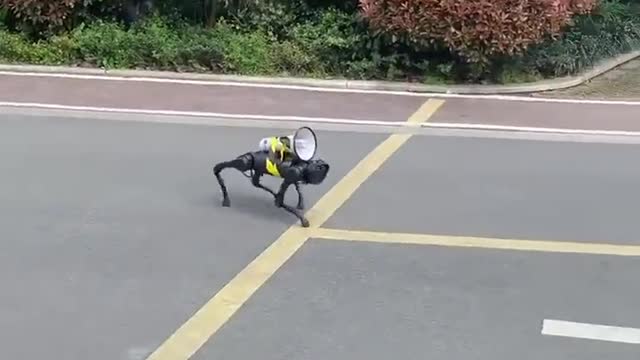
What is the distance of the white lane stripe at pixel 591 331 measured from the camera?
5191mm

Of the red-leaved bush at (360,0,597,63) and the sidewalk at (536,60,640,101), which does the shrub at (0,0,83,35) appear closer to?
A: the red-leaved bush at (360,0,597,63)

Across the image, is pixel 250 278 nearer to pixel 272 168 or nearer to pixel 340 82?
pixel 272 168

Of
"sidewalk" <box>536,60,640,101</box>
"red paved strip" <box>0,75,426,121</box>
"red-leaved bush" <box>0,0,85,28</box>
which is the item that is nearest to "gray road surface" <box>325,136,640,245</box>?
"red paved strip" <box>0,75,426,121</box>

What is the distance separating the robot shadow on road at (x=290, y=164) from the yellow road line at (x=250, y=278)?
0.26 meters

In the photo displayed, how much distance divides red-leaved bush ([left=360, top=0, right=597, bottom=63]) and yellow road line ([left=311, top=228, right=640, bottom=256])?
6.29 m

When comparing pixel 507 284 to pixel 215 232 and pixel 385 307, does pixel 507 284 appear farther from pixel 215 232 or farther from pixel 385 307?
pixel 215 232

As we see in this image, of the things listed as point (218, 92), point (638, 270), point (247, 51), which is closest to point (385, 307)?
point (638, 270)

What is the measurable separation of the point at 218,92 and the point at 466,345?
7987 mm

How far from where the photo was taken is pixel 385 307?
5.58 metres

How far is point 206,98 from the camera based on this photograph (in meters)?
12.3

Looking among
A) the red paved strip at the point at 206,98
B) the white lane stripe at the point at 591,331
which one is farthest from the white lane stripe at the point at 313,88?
the white lane stripe at the point at 591,331

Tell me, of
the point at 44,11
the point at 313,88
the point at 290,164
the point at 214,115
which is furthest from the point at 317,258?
the point at 44,11

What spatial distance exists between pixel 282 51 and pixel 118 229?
725cm

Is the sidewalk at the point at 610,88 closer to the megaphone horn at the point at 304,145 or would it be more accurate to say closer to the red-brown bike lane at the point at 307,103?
the red-brown bike lane at the point at 307,103
